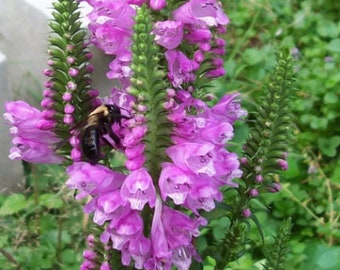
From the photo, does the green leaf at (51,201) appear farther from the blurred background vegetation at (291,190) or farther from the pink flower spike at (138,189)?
the pink flower spike at (138,189)

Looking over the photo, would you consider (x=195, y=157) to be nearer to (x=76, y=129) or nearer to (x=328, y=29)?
(x=76, y=129)

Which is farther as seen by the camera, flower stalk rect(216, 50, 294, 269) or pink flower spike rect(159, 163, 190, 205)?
flower stalk rect(216, 50, 294, 269)

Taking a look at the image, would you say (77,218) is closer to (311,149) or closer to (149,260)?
(311,149)

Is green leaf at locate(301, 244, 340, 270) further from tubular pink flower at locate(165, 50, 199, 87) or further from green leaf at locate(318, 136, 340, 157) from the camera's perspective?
tubular pink flower at locate(165, 50, 199, 87)

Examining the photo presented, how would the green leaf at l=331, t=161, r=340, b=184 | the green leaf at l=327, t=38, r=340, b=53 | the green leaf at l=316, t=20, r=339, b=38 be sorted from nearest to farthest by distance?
the green leaf at l=331, t=161, r=340, b=184 < the green leaf at l=327, t=38, r=340, b=53 < the green leaf at l=316, t=20, r=339, b=38

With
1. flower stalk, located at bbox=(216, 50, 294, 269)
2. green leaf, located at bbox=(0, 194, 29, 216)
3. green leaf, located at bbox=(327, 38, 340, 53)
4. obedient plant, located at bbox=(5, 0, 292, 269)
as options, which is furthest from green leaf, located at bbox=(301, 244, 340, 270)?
green leaf, located at bbox=(327, 38, 340, 53)

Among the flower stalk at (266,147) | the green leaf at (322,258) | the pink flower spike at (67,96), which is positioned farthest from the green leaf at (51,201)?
the pink flower spike at (67,96)

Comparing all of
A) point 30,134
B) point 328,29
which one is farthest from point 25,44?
point 30,134
